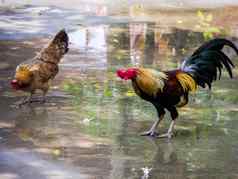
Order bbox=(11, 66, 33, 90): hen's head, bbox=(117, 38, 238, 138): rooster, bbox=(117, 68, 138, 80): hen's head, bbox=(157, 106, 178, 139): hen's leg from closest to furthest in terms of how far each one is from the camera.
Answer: bbox=(117, 68, 138, 80): hen's head → bbox=(117, 38, 238, 138): rooster → bbox=(157, 106, 178, 139): hen's leg → bbox=(11, 66, 33, 90): hen's head

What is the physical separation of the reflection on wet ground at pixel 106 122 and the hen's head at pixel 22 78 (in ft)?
1.18

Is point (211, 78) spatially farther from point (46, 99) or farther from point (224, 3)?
point (224, 3)

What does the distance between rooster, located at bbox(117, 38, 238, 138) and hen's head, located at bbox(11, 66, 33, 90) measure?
1.97m

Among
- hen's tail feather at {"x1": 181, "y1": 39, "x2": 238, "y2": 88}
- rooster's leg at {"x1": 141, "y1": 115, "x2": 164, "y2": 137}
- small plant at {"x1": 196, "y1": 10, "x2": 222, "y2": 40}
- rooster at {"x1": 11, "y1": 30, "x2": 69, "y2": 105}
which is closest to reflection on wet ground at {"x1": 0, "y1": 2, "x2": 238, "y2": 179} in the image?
rooster's leg at {"x1": 141, "y1": 115, "x2": 164, "y2": 137}

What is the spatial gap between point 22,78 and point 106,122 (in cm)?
138

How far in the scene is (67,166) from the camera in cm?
695

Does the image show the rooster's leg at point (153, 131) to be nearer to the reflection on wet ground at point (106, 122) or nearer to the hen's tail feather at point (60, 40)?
the reflection on wet ground at point (106, 122)

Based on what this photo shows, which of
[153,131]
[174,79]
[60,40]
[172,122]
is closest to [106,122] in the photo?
[153,131]

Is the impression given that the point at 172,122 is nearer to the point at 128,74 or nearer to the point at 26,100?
the point at 128,74

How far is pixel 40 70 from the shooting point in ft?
30.3

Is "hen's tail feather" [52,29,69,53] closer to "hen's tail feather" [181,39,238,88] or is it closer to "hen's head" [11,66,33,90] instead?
"hen's head" [11,66,33,90]

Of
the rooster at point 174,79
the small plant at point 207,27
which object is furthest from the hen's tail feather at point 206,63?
the small plant at point 207,27

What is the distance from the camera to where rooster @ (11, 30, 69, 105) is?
903 centimetres

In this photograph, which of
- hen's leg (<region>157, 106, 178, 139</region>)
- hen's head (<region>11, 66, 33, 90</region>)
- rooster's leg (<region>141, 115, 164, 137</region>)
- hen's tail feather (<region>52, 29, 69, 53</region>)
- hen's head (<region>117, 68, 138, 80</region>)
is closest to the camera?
hen's head (<region>117, 68, 138, 80</region>)
